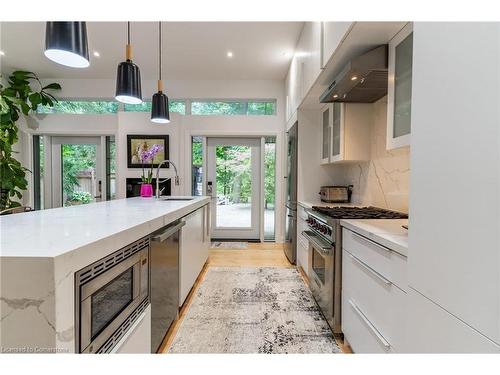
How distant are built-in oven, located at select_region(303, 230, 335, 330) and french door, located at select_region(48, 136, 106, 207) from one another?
418 centimetres

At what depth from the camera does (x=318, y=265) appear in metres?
2.20

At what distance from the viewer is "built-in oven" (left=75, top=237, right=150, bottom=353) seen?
0.77 metres

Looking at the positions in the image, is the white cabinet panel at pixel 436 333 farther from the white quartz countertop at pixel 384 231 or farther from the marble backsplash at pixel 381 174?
the marble backsplash at pixel 381 174

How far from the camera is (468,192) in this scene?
69 centimetres

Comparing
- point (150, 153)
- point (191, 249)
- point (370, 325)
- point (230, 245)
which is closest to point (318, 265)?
point (370, 325)

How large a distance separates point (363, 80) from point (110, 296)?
6.62ft

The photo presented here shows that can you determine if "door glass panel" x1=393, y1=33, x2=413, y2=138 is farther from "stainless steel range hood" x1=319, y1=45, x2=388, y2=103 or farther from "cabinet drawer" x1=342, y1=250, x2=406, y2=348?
"cabinet drawer" x1=342, y1=250, x2=406, y2=348

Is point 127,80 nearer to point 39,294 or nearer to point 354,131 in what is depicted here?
point 39,294

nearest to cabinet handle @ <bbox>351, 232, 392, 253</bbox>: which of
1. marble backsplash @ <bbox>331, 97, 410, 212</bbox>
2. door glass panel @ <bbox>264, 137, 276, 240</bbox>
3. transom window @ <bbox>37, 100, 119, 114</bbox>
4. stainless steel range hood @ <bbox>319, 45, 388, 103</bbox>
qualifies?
marble backsplash @ <bbox>331, 97, 410, 212</bbox>

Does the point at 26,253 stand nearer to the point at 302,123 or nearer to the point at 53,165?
the point at 302,123

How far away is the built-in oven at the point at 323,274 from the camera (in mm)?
1821

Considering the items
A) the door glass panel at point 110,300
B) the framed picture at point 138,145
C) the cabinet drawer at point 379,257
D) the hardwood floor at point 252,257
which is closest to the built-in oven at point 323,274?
the cabinet drawer at point 379,257
